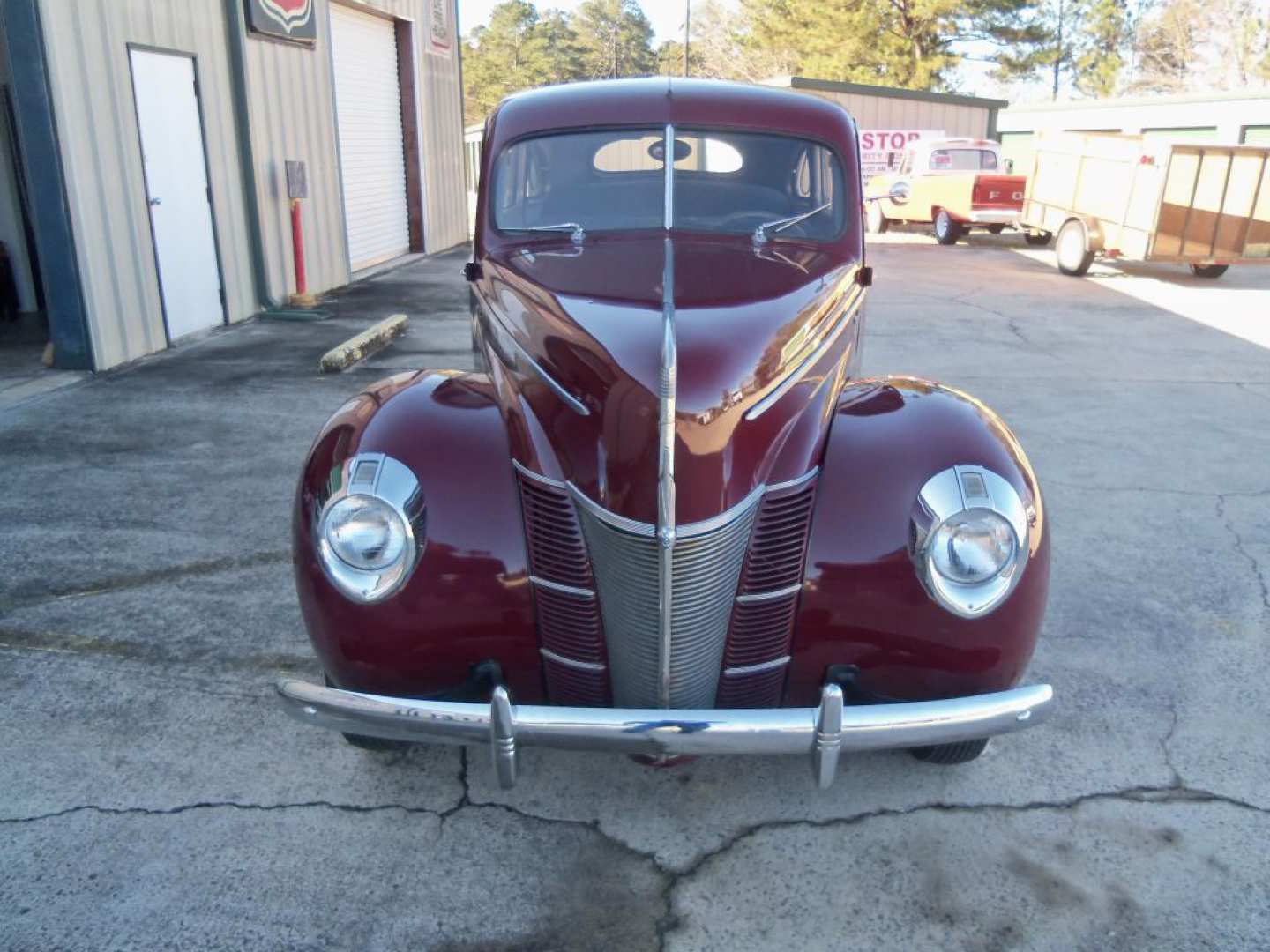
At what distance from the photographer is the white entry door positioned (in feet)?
25.4

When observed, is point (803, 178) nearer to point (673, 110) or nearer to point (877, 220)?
point (673, 110)

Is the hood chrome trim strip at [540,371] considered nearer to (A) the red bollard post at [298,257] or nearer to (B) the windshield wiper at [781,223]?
(B) the windshield wiper at [781,223]

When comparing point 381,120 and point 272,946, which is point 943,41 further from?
point 272,946

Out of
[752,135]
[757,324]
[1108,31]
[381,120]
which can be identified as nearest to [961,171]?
[381,120]

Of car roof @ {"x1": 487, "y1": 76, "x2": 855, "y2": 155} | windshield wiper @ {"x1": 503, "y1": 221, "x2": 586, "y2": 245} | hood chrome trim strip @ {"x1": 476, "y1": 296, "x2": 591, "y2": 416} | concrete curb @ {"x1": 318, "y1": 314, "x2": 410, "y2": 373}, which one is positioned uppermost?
car roof @ {"x1": 487, "y1": 76, "x2": 855, "y2": 155}

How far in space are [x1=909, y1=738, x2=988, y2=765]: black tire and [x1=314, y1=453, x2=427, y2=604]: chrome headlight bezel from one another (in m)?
1.52

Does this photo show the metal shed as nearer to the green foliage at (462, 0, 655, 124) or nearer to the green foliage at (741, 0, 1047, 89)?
the green foliage at (741, 0, 1047, 89)

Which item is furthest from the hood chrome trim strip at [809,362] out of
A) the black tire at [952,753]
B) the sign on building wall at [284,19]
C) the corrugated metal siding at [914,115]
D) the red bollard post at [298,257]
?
the corrugated metal siding at [914,115]

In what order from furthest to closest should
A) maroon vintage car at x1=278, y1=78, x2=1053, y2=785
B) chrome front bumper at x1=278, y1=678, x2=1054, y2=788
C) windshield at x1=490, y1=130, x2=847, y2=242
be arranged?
windshield at x1=490, y1=130, x2=847, y2=242, maroon vintage car at x1=278, y1=78, x2=1053, y2=785, chrome front bumper at x1=278, y1=678, x2=1054, y2=788

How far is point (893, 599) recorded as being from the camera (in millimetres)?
2469

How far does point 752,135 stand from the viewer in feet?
12.2

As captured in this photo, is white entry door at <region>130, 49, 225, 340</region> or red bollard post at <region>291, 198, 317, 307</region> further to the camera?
red bollard post at <region>291, 198, 317, 307</region>

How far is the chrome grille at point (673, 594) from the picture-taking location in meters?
2.35

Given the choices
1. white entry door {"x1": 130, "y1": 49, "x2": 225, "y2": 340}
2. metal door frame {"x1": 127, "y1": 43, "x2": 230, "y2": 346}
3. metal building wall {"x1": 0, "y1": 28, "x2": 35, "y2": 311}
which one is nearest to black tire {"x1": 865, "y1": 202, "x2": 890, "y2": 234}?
metal door frame {"x1": 127, "y1": 43, "x2": 230, "y2": 346}
